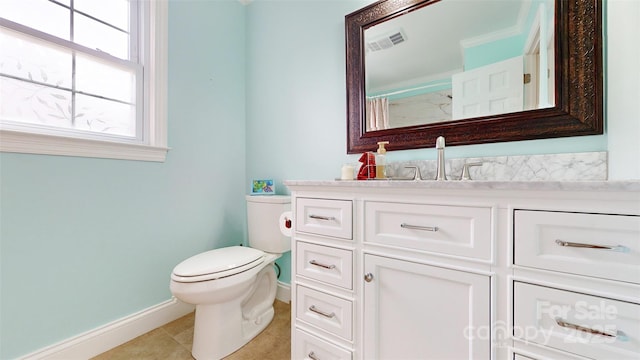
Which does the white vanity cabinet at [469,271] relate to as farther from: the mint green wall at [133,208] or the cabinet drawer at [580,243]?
the mint green wall at [133,208]

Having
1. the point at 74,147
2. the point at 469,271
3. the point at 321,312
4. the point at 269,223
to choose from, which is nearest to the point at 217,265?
the point at 269,223

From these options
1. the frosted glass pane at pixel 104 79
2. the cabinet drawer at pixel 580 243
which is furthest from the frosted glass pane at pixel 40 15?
the cabinet drawer at pixel 580 243

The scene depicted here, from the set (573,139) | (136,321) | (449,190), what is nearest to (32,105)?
(136,321)

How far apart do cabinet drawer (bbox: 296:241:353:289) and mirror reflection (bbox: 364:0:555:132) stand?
2.53ft

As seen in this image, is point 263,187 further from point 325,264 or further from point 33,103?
point 33,103

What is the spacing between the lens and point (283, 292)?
5.91 feet

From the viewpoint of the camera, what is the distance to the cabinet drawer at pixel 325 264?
0.90 m

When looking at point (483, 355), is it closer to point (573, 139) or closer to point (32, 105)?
point (573, 139)

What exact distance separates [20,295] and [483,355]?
1.81m

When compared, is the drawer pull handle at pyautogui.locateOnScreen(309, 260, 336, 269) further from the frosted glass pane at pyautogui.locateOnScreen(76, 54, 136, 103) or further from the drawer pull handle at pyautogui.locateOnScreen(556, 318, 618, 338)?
the frosted glass pane at pyautogui.locateOnScreen(76, 54, 136, 103)

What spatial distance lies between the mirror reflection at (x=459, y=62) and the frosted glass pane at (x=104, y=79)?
145 centimetres

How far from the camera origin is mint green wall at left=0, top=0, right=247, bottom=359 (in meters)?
1.10

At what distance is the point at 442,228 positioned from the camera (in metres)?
0.73

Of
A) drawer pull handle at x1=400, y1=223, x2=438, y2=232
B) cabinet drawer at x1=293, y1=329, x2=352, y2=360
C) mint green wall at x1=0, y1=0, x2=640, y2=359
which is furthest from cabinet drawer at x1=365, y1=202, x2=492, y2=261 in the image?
mint green wall at x1=0, y1=0, x2=640, y2=359
